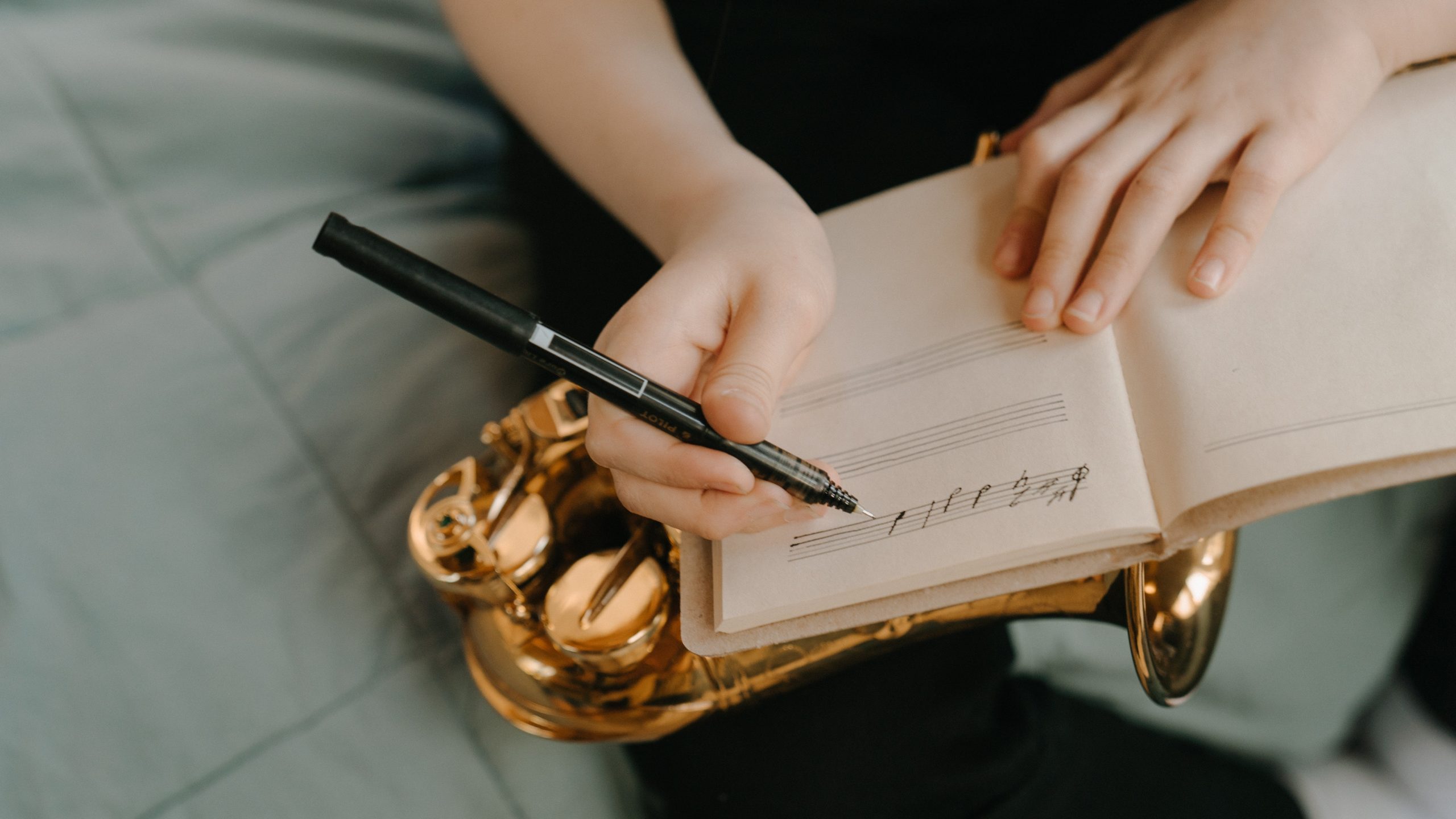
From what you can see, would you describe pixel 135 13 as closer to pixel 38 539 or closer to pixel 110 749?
pixel 38 539

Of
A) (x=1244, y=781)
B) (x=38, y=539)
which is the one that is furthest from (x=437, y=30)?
(x=1244, y=781)

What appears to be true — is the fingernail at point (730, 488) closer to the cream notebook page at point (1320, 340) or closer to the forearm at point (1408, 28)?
the cream notebook page at point (1320, 340)

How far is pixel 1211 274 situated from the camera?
16.1 inches

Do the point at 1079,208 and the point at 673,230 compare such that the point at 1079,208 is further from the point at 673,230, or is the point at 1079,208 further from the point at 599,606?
the point at 599,606

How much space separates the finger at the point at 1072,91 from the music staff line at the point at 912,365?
0.18 meters

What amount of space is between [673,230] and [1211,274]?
0.31m

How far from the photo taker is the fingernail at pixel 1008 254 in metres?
0.46

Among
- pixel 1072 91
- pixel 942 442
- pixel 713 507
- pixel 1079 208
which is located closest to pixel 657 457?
pixel 713 507

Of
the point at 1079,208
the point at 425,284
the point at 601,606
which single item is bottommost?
the point at 601,606

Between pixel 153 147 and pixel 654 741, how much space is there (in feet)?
2.11

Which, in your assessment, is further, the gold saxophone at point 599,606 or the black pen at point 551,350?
the gold saxophone at point 599,606

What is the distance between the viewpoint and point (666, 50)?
0.60 m

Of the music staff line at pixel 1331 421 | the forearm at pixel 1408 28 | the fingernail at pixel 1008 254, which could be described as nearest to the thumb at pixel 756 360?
the fingernail at pixel 1008 254

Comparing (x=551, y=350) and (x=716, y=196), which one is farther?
(x=716, y=196)
